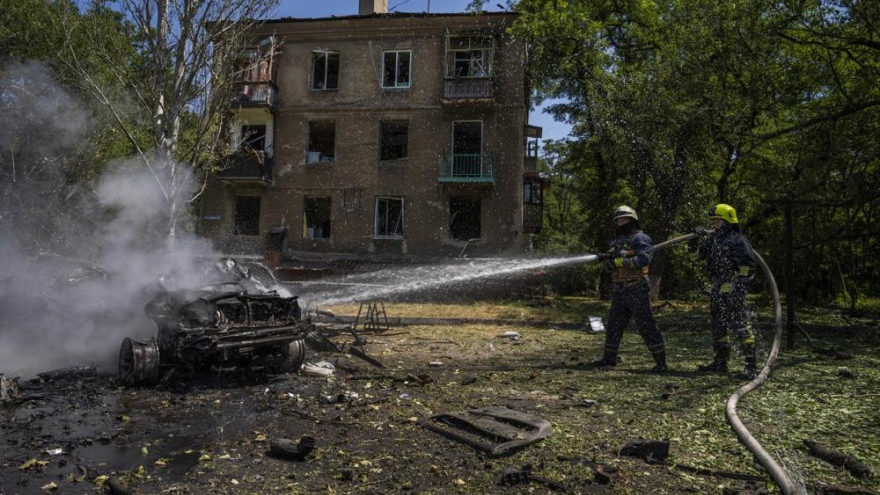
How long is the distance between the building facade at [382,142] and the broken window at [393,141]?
55 mm

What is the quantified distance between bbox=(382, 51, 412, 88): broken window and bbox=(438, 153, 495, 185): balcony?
3567 millimetres

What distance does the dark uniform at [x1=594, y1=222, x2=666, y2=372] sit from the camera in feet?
24.0

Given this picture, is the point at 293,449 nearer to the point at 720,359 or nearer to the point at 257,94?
the point at 720,359

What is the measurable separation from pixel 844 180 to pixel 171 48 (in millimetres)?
14037

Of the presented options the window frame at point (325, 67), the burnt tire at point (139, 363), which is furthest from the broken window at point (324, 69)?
the burnt tire at point (139, 363)

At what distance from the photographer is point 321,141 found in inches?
958

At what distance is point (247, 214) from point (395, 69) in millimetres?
8422

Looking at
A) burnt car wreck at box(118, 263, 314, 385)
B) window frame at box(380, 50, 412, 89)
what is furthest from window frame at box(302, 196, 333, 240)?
burnt car wreck at box(118, 263, 314, 385)

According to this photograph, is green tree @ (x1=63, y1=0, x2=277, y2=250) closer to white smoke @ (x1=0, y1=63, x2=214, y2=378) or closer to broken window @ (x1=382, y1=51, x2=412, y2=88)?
white smoke @ (x1=0, y1=63, x2=214, y2=378)

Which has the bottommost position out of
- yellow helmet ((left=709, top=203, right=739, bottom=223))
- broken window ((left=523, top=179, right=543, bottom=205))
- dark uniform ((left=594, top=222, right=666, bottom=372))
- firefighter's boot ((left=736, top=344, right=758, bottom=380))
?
firefighter's boot ((left=736, top=344, right=758, bottom=380))

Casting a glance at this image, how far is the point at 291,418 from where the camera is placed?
5.46 meters

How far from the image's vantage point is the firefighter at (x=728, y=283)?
6.94 meters

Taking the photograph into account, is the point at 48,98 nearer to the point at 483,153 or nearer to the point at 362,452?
the point at 483,153

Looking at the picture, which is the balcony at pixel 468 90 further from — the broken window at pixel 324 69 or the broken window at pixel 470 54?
the broken window at pixel 324 69
